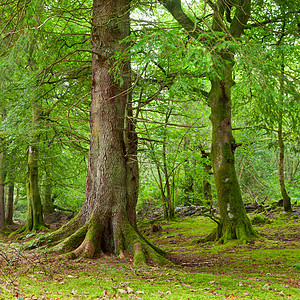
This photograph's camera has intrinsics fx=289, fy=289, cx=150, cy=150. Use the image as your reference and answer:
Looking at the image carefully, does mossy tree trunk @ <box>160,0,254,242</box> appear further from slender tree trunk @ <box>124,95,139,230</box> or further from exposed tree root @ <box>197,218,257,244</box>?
slender tree trunk @ <box>124,95,139,230</box>

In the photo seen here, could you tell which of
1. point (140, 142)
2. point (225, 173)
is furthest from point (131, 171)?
point (225, 173)

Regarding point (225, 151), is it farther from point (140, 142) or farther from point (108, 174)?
point (108, 174)

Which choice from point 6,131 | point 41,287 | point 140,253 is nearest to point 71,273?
point 41,287

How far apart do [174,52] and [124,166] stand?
2489mm

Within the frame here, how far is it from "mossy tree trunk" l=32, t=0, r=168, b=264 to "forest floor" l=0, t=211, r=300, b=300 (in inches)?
15.1

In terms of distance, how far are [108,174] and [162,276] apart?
232 centimetres

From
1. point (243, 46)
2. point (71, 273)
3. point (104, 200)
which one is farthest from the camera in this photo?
point (104, 200)

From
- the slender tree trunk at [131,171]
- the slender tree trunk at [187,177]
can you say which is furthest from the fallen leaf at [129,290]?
the slender tree trunk at [187,177]

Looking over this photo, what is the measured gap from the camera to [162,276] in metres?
3.93

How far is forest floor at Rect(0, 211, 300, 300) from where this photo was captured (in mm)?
2986

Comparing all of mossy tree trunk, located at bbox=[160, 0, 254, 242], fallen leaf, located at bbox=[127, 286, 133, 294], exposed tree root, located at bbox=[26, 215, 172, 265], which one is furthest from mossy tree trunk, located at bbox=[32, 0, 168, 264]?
mossy tree trunk, located at bbox=[160, 0, 254, 242]

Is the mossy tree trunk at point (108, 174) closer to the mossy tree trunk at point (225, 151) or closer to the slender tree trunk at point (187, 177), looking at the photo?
the mossy tree trunk at point (225, 151)

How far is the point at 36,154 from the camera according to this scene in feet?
41.7

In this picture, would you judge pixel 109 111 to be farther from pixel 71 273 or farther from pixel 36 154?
pixel 36 154
